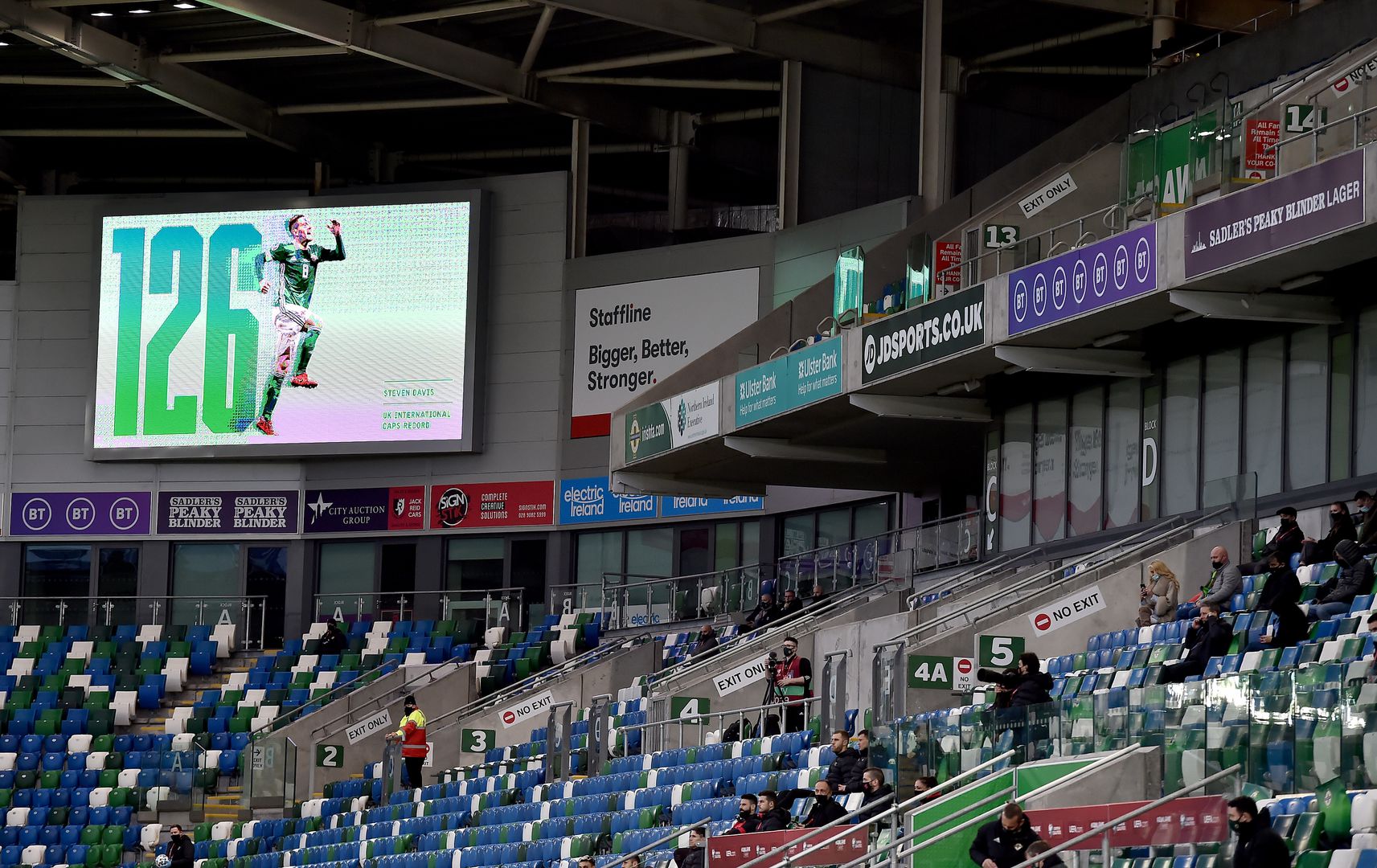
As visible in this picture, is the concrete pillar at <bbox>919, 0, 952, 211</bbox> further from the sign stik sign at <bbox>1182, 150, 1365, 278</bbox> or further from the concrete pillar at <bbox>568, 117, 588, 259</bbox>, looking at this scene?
the sign stik sign at <bbox>1182, 150, 1365, 278</bbox>

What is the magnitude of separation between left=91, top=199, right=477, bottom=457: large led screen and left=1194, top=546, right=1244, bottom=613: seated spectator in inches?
784

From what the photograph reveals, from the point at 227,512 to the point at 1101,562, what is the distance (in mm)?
20767

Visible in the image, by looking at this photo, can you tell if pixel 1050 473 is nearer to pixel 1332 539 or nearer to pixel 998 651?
pixel 998 651

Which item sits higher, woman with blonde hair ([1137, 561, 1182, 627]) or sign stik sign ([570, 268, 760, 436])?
sign stik sign ([570, 268, 760, 436])

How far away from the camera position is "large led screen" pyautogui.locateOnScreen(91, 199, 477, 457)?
34.8 metres

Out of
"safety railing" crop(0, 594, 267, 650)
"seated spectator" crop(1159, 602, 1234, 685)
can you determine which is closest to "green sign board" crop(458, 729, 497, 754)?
"safety railing" crop(0, 594, 267, 650)

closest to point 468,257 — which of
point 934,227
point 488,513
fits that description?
point 488,513

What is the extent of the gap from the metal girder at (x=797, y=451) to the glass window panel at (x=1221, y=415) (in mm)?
6735

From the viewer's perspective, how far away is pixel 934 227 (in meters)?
26.5

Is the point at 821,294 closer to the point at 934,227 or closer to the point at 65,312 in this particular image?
the point at 934,227

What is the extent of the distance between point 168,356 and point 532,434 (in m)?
6.37

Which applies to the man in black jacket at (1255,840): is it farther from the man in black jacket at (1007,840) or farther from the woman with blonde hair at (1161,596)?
the woman with blonde hair at (1161,596)

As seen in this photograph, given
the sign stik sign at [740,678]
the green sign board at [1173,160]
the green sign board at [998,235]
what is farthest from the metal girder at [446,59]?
the green sign board at [1173,160]

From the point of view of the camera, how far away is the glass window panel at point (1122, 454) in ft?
70.7
